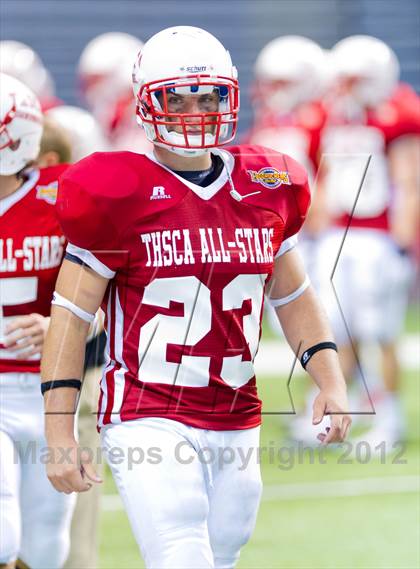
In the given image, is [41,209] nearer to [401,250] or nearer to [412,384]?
[401,250]

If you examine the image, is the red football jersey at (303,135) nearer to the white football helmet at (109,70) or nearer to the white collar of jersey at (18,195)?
the white football helmet at (109,70)

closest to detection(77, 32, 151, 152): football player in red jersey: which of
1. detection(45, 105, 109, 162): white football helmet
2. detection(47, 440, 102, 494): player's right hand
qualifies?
detection(45, 105, 109, 162): white football helmet

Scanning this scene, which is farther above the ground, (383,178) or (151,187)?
(151,187)

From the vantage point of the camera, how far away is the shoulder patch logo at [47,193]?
11.2 feet

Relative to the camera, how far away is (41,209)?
3.40 m

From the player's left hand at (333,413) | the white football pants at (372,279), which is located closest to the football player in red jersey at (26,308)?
the player's left hand at (333,413)

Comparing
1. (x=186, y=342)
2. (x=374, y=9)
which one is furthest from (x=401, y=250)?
(x=374, y=9)

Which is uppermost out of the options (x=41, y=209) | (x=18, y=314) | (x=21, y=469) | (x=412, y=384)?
(x=41, y=209)

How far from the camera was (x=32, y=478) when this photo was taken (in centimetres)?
338

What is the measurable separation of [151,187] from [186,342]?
37 centimetres

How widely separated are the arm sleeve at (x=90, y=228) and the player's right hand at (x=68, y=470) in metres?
0.41

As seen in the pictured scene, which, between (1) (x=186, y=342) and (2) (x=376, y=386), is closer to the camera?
(1) (x=186, y=342)

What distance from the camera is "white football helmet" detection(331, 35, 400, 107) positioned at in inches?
251

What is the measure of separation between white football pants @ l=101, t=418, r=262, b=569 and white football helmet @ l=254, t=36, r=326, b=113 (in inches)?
190
